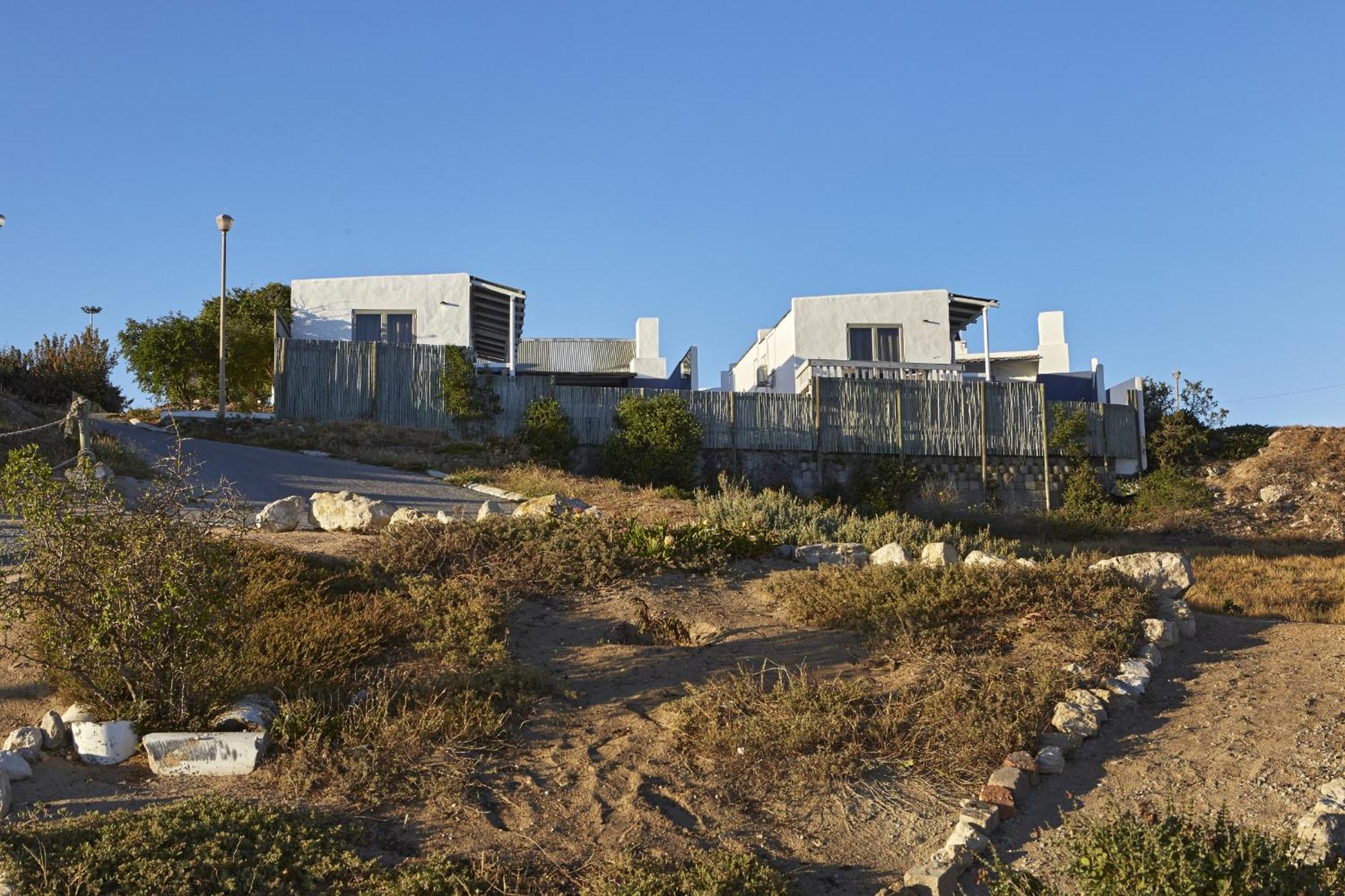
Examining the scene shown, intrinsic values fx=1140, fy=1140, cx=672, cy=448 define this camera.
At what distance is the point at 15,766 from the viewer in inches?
230

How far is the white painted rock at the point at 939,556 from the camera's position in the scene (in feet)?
32.5

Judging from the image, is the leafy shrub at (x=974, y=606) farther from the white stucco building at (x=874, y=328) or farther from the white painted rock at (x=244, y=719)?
the white stucco building at (x=874, y=328)

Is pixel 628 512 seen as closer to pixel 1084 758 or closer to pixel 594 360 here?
pixel 1084 758

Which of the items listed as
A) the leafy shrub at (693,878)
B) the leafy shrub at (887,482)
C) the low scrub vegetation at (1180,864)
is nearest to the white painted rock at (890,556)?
the leafy shrub at (693,878)

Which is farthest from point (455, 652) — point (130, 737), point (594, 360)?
point (594, 360)

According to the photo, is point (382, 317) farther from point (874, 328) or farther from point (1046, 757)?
point (1046, 757)

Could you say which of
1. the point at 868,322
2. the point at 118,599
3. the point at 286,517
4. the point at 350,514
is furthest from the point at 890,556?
the point at 868,322

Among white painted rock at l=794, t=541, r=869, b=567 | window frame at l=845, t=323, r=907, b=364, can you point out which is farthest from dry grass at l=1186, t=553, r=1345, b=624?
window frame at l=845, t=323, r=907, b=364

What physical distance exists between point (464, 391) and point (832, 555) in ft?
45.1

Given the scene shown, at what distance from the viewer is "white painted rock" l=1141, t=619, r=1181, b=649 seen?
338 inches

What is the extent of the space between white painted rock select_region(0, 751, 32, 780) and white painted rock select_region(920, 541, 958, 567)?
6790 mm

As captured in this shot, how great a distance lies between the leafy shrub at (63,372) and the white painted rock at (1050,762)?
22.7m

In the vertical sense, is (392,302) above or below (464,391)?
above

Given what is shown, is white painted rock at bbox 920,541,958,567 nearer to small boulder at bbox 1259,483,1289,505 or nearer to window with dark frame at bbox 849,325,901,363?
small boulder at bbox 1259,483,1289,505
